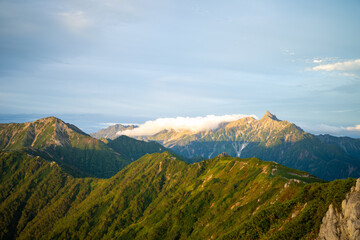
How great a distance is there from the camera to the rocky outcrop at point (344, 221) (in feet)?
325

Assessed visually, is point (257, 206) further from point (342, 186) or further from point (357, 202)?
point (357, 202)

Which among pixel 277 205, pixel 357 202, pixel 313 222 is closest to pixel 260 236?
pixel 277 205

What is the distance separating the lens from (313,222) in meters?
125

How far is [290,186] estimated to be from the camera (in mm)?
179375

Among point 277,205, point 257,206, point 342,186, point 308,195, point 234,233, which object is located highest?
point 342,186

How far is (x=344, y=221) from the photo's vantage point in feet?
345

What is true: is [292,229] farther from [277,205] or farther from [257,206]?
[257,206]

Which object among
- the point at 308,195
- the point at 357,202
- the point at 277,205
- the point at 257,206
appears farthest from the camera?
the point at 257,206

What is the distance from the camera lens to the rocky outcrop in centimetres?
9906

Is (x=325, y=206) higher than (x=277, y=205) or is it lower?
higher

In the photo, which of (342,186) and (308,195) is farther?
(308,195)

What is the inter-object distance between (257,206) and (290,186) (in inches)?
1274

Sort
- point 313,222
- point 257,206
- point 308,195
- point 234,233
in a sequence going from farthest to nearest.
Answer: point 257,206 < point 234,233 < point 308,195 < point 313,222

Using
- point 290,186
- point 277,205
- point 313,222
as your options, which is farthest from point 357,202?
point 290,186
